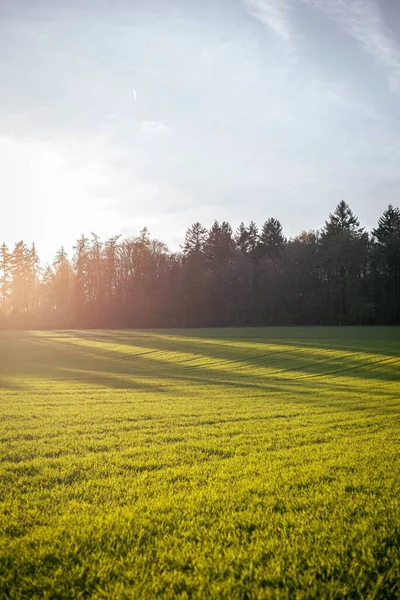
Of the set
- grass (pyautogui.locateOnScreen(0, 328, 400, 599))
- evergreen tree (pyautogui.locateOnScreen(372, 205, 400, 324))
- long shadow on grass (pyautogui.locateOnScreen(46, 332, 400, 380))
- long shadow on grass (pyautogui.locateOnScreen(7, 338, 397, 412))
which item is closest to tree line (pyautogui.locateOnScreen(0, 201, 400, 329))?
evergreen tree (pyautogui.locateOnScreen(372, 205, 400, 324))

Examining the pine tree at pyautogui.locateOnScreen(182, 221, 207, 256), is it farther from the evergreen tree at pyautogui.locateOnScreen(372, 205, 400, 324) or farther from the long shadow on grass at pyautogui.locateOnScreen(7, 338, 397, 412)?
the long shadow on grass at pyautogui.locateOnScreen(7, 338, 397, 412)

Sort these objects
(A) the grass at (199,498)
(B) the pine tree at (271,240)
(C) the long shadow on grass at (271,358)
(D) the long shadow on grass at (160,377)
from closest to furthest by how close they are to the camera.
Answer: (A) the grass at (199,498)
(D) the long shadow on grass at (160,377)
(C) the long shadow on grass at (271,358)
(B) the pine tree at (271,240)

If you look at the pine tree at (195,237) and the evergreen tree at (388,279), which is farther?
the pine tree at (195,237)

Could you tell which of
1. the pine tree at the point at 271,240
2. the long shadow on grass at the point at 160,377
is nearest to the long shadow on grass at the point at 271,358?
the long shadow on grass at the point at 160,377

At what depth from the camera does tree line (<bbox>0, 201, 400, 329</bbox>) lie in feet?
281

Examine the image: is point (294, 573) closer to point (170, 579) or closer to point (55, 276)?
point (170, 579)

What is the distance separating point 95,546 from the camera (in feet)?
15.4

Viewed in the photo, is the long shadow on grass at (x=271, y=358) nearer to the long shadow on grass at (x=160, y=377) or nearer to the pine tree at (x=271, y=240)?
the long shadow on grass at (x=160, y=377)

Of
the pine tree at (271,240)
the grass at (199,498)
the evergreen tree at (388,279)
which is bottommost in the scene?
the grass at (199,498)

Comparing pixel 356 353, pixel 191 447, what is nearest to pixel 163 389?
pixel 191 447

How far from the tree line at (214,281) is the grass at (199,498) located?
7277 cm

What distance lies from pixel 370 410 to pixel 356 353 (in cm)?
2401

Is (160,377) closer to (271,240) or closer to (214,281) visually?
(214,281)

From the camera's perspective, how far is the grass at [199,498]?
4.15 metres
